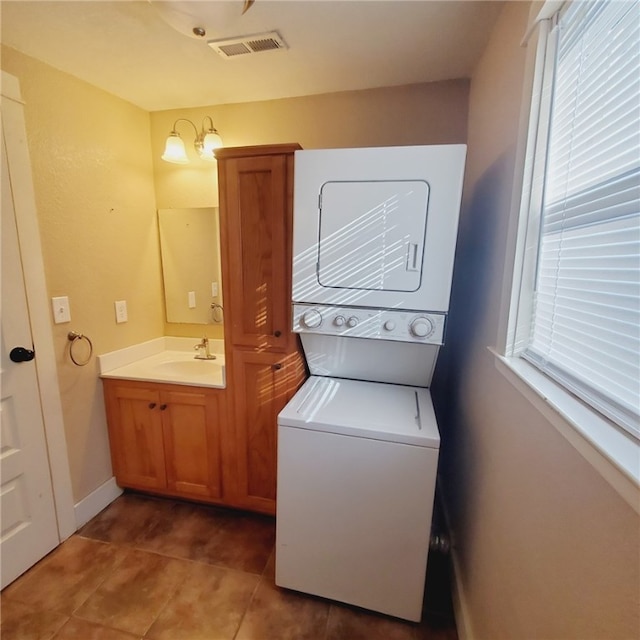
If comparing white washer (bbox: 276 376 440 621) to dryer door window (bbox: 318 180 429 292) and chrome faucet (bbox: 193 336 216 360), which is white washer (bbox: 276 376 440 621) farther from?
chrome faucet (bbox: 193 336 216 360)

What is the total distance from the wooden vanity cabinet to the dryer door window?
992mm

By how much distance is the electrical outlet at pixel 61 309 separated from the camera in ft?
5.12

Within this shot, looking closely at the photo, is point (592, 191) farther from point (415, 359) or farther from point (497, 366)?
point (415, 359)

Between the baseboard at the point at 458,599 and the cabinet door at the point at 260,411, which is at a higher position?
the cabinet door at the point at 260,411

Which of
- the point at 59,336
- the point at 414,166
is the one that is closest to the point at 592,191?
the point at 414,166

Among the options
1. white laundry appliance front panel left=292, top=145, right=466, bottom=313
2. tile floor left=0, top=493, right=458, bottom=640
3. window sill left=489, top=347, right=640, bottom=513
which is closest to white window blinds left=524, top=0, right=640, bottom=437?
window sill left=489, top=347, right=640, bottom=513

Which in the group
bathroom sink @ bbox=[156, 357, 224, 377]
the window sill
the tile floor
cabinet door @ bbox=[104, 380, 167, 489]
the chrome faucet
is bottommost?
the tile floor

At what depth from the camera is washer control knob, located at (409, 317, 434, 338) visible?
4.33ft

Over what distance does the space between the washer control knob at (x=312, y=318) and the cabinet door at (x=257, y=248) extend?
0.55ft

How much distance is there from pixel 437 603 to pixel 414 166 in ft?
6.17

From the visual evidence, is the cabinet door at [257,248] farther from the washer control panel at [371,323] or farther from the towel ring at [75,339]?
the towel ring at [75,339]

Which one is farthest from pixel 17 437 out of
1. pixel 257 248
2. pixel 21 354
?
pixel 257 248

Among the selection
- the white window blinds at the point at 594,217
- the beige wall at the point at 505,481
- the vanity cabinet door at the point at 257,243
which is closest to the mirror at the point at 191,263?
the vanity cabinet door at the point at 257,243

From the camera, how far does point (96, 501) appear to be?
6.02 feet
